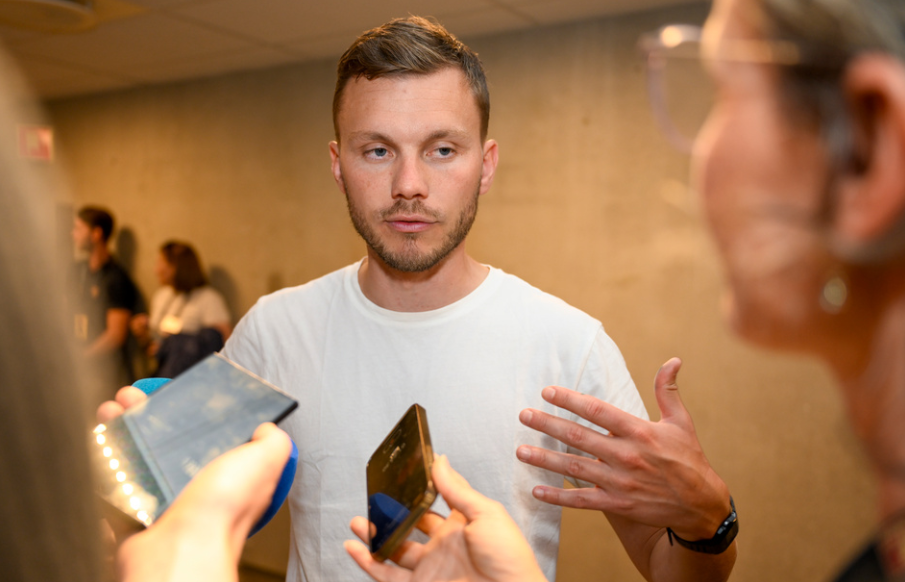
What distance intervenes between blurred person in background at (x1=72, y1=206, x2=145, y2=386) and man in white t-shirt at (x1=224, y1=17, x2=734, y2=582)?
3224 millimetres

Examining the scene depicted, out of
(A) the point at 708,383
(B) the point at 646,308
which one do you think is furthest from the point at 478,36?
(A) the point at 708,383

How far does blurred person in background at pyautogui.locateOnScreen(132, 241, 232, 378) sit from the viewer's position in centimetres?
348

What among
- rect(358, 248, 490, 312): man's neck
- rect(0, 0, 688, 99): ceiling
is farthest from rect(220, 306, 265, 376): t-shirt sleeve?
rect(0, 0, 688, 99): ceiling

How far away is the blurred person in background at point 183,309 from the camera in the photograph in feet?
11.4

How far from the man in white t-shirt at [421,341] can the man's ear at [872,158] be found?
811mm

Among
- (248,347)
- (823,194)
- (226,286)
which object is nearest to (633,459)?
(823,194)

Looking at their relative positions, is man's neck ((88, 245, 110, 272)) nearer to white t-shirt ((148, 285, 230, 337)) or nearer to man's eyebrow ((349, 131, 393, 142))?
white t-shirt ((148, 285, 230, 337))

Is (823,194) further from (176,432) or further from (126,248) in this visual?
(126,248)

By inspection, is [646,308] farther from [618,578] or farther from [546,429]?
[546,429]

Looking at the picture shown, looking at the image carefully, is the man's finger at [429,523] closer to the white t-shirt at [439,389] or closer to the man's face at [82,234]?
A: the white t-shirt at [439,389]

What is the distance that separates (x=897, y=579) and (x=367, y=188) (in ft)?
3.49

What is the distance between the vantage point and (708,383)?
105 inches

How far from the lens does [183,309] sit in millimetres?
3828

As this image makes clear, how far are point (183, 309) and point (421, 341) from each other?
3.00m
